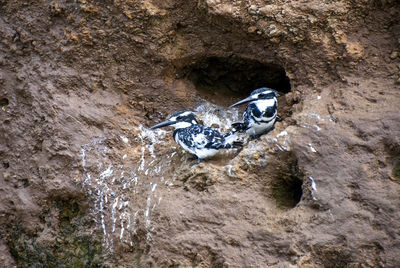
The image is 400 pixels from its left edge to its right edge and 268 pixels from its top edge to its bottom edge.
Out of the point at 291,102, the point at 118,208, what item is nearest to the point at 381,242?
the point at 291,102

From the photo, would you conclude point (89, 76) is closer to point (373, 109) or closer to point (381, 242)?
point (373, 109)

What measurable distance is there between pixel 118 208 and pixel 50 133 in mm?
1211

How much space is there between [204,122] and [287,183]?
1.47 meters

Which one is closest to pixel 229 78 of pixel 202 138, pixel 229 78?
pixel 229 78

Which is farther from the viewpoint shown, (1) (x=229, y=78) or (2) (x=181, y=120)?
(1) (x=229, y=78)

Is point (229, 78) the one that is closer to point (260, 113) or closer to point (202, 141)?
point (260, 113)

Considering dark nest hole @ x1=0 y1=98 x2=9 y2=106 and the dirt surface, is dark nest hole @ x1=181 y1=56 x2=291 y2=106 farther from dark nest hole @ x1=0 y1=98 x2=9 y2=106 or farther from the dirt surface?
dark nest hole @ x1=0 y1=98 x2=9 y2=106

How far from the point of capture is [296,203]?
5.33m

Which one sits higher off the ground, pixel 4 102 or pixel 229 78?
pixel 229 78

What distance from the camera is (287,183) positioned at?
5.33 m

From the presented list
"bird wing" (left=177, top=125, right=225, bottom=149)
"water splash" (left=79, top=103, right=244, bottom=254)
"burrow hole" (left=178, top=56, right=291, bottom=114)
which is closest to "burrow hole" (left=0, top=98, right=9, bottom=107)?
"water splash" (left=79, top=103, right=244, bottom=254)

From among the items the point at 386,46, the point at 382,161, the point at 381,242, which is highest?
the point at 386,46

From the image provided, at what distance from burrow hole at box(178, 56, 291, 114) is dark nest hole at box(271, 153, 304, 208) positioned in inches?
55.8

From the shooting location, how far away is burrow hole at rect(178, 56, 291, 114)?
249 inches
